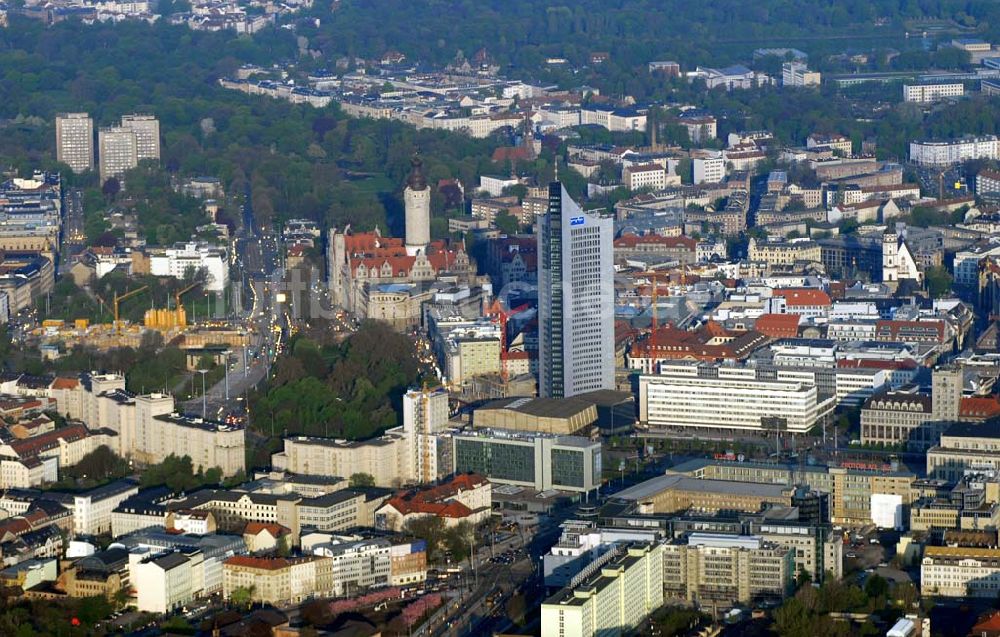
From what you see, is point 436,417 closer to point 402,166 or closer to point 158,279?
point 158,279

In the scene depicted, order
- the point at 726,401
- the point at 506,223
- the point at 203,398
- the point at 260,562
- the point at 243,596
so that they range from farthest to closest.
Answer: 1. the point at 506,223
2. the point at 203,398
3. the point at 726,401
4. the point at 260,562
5. the point at 243,596

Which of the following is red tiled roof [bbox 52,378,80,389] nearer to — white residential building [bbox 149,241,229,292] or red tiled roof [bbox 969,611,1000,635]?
white residential building [bbox 149,241,229,292]

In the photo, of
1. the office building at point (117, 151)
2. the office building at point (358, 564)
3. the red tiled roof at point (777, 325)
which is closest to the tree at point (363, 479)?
the office building at point (358, 564)

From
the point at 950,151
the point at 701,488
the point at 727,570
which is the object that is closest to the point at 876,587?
the point at 727,570

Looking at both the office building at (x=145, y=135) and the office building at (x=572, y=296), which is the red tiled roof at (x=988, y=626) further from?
the office building at (x=145, y=135)

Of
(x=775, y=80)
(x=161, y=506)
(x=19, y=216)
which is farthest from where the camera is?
(x=775, y=80)

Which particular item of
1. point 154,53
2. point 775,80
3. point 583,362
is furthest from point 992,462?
point 154,53

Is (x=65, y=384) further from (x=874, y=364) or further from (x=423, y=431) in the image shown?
(x=874, y=364)
